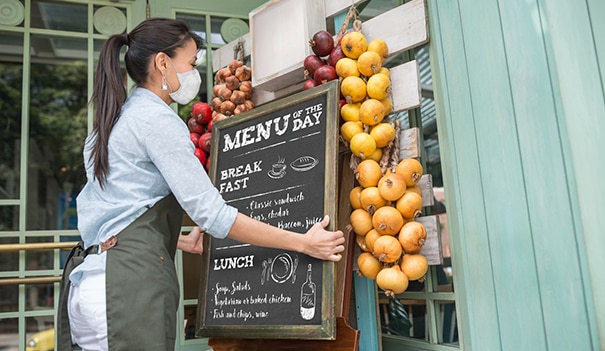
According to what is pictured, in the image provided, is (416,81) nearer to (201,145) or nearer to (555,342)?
(555,342)

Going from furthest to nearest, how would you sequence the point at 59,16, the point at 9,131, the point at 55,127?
the point at 55,127 → the point at 9,131 → the point at 59,16

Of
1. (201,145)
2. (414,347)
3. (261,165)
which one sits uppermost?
(201,145)

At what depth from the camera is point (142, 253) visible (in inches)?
61.3

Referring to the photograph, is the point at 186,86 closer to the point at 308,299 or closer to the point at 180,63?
the point at 180,63

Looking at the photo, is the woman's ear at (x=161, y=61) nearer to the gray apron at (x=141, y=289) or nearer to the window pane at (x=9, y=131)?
the gray apron at (x=141, y=289)

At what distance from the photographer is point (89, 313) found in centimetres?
149

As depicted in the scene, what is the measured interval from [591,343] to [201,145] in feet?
6.17

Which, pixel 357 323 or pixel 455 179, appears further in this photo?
pixel 357 323

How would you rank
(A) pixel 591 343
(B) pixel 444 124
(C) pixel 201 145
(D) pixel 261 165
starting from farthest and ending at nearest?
(C) pixel 201 145, (D) pixel 261 165, (B) pixel 444 124, (A) pixel 591 343

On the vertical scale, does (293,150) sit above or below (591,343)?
above

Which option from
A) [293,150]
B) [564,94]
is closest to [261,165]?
[293,150]

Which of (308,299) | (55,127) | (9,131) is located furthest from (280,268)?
(55,127)

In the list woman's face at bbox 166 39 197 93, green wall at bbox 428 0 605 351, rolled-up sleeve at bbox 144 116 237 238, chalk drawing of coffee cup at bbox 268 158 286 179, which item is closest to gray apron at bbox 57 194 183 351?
rolled-up sleeve at bbox 144 116 237 238

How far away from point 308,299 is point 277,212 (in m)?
0.37
